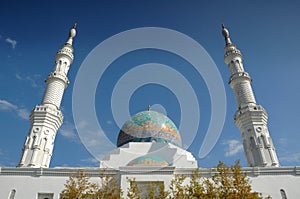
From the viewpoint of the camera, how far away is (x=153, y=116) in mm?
21016

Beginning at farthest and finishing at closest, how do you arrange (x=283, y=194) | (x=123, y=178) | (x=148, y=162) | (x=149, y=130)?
1. (x=149, y=130)
2. (x=148, y=162)
3. (x=283, y=194)
4. (x=123, y=178)

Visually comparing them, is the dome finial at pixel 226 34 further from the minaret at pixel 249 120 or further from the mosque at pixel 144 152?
the minaret at pixel 249 120

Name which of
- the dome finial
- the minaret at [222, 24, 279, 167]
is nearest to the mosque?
the minaret at [222, 24, 279, 167]

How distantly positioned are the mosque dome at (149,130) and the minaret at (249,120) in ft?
18.2

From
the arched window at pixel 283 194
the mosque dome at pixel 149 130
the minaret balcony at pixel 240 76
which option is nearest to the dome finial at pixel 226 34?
the minaret balcony at pixel 240 76

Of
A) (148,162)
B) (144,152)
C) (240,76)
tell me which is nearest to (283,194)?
(148,162)

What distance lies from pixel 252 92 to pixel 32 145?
744 inches

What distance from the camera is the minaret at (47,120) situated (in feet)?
55.6

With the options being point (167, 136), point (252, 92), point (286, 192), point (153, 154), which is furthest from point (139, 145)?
point (252, 92)

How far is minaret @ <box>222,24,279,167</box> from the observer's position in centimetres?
1733

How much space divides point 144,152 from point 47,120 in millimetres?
8189

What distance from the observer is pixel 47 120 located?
1875 cm

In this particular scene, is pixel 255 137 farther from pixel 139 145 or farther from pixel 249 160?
pixel 139 145

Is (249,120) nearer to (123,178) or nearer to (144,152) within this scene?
(144,152)
